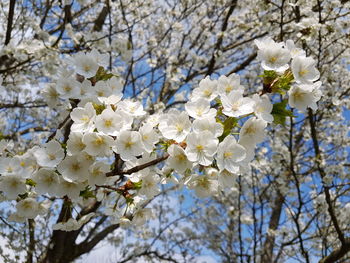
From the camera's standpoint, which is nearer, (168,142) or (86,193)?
(168,142)

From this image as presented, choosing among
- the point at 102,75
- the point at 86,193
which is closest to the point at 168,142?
the point at 86,193

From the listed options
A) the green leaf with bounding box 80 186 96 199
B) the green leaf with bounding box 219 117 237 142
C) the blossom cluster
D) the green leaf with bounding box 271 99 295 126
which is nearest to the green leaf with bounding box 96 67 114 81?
the blossom cluster

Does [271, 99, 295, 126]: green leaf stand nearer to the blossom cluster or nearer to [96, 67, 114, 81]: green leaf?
the blossom cluster

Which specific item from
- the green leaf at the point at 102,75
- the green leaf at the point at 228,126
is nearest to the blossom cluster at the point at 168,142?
the green leaf at the point at 228,126

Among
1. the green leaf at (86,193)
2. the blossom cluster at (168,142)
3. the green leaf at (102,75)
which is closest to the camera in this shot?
the blossom cluster at (168,142)

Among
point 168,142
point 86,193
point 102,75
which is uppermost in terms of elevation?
point 102,75

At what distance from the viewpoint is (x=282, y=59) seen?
4.56 feet

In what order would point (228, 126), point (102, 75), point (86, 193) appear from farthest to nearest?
point (102, 75), point (86, 193), point (228, 126)

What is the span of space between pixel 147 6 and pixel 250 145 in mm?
5180

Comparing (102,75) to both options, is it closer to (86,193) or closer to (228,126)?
(86,193)

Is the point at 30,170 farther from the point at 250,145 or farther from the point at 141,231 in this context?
the point at 141,231

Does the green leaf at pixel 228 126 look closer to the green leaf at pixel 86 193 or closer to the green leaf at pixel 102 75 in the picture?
the green leaf at pixel 86 193

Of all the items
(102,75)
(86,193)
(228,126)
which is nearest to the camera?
(228,126)

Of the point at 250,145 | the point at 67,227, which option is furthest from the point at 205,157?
the point at 67,227
